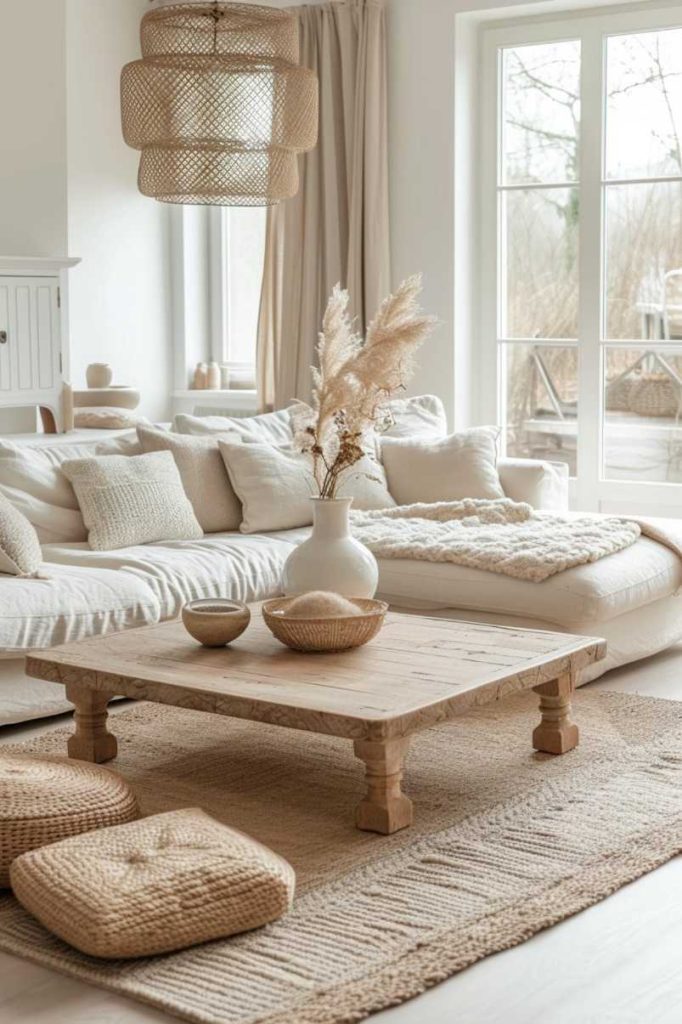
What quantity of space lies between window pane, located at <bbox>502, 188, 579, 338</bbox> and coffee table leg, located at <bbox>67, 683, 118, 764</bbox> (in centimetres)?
362

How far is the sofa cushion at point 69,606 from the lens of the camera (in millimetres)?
3719

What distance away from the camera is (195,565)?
433 cm

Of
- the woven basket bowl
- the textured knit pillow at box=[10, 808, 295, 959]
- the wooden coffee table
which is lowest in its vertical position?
the textured knit pillow at box=[10, 808, 295, 959]

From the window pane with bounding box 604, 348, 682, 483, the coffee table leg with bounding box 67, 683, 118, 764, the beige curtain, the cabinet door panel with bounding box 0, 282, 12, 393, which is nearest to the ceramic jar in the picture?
the cabinet door panel with bounding box 0, 282, 12, 393

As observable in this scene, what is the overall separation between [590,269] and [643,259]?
0.77ft

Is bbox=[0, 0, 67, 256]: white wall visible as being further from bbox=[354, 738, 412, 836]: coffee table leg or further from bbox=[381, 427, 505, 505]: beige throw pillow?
bbox=[354, 738, 412, 836]: coffee table leg

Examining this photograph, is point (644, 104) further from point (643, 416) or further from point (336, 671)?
point (336, 671)

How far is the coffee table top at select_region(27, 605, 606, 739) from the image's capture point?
2893 mm

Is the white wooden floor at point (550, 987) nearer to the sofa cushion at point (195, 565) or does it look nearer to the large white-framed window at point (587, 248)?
the sofa cushion at point (195, 565)

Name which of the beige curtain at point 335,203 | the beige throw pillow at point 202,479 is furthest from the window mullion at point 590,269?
the beige throw pillow at point 202,479

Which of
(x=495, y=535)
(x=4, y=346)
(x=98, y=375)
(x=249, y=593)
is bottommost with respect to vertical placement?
(x=249, y=593)

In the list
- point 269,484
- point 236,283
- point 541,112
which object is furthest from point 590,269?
point 269,484

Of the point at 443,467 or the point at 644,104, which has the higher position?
the point at 644,104

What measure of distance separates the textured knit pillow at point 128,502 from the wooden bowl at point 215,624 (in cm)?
117
